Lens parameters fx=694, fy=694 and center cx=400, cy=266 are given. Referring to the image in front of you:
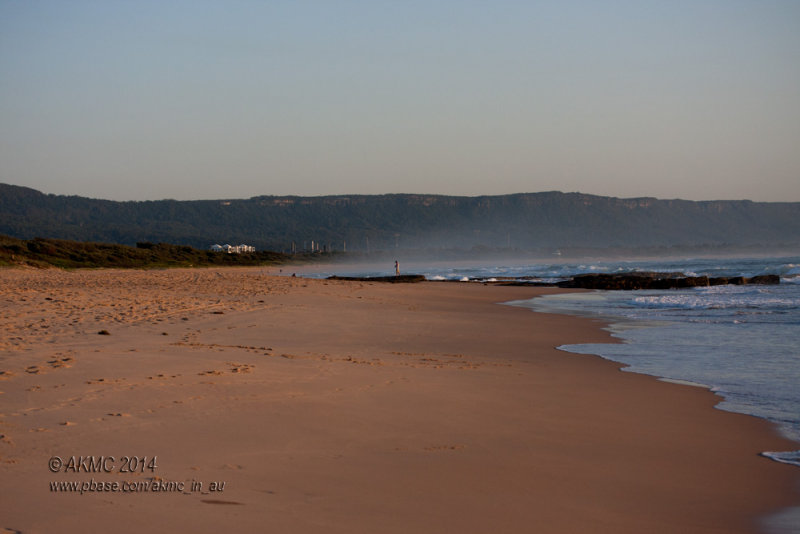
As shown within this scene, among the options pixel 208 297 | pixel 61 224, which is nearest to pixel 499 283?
pixel 208 297

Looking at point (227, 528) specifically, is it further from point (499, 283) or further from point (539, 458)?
point (499, 283)

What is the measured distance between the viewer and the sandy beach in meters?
3.57

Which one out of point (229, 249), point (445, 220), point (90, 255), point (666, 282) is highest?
point (445, 220)

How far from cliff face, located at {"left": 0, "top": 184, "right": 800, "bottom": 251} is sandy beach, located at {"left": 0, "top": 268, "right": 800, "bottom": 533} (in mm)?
131847

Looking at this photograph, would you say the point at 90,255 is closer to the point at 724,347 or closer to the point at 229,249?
the point at 229,249

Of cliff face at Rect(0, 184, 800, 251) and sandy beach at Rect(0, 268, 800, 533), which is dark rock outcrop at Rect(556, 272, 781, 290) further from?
cliff face at Rect(0, 184, 800, 251)

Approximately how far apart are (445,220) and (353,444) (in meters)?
181

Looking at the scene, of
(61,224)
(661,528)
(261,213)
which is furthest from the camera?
(261,213)

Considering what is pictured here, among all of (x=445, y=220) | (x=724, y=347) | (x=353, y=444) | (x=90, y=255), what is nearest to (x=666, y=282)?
(x=724, y=347)

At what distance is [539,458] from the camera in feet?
15.5

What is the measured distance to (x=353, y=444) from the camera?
4.83 meters

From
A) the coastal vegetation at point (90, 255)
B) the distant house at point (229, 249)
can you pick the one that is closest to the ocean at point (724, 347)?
the coastal vegetation at point (90, 255)

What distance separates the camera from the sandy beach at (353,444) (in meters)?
3.57

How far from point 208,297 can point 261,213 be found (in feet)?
538
